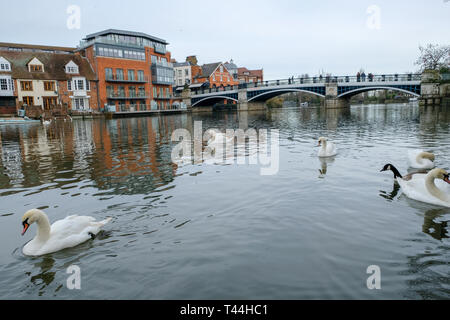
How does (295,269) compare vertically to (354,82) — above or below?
below

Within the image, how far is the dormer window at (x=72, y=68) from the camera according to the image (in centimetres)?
5516

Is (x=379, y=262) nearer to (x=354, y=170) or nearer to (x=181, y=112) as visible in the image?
(x=354, y=170)

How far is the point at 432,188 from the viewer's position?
6.74 meters

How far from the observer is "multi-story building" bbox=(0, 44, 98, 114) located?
50.3 m

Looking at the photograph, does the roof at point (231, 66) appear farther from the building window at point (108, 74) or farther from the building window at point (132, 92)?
the building window at point (108, 74)

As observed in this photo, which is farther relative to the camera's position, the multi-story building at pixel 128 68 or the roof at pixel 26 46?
the roof at pixel 26 46

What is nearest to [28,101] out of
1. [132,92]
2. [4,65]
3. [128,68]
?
[4,65]

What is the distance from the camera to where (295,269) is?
4.55m

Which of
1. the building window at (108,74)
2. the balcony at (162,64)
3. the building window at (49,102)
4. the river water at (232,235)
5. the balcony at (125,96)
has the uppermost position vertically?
the balcony at (162,64)

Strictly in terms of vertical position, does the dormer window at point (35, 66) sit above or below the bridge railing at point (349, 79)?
above

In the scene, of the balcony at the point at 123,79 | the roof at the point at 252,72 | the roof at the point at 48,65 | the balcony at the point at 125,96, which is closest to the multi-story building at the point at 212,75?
the roof at the point at 252,72

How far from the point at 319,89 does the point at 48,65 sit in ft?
144
